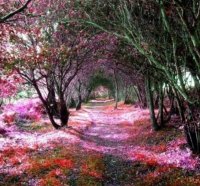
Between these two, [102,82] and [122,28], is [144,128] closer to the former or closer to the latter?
[122,28]

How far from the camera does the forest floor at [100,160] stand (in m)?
Answer: 16.2

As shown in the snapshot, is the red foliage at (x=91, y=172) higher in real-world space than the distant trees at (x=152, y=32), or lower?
lower

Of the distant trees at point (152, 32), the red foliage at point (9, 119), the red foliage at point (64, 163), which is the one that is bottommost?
the red foliage at point (64, 163)

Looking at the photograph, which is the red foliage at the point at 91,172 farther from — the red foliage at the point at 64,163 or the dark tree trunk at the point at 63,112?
the dark tree trunk at the point at 63,112

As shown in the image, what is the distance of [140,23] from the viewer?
19469 millimetres

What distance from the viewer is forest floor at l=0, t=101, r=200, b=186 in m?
16.2

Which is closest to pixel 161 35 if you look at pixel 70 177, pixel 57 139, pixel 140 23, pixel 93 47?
pixel 140 23

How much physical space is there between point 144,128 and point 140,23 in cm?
1357

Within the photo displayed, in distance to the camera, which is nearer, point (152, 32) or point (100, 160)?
point (152, 32)

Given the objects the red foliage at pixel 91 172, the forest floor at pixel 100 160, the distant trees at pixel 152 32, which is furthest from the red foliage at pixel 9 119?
the red foliage at pixel 91 172

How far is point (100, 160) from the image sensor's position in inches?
792

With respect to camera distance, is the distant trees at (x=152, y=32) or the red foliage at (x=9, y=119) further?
the red foliage at (x=9, y=119)

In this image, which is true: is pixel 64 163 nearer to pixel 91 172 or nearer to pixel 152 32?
pixel 91 172

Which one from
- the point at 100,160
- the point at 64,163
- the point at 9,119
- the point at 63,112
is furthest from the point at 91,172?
the point at 9,119
